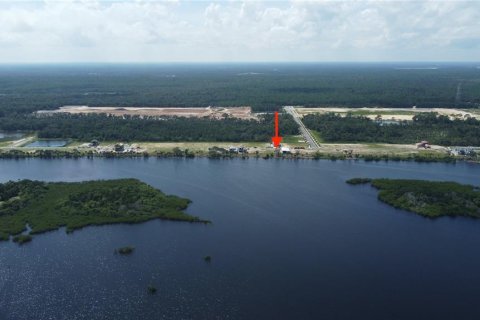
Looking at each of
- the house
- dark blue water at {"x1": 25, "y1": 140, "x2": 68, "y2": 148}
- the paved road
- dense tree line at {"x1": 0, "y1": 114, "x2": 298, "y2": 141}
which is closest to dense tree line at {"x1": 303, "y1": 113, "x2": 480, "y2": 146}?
the paved road

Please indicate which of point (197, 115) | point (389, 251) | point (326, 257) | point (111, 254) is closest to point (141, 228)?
point (111, 254)

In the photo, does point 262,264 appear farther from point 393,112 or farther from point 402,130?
point 393,112

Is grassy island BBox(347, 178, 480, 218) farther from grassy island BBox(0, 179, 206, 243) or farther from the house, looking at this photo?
the house

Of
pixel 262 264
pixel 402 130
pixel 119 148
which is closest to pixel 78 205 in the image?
pixel 262 264

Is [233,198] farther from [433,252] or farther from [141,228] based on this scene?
[433,252]

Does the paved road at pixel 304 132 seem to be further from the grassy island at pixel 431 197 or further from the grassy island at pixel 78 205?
the grassy island at pixel 78 205

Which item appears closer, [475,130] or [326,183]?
[326,183]
